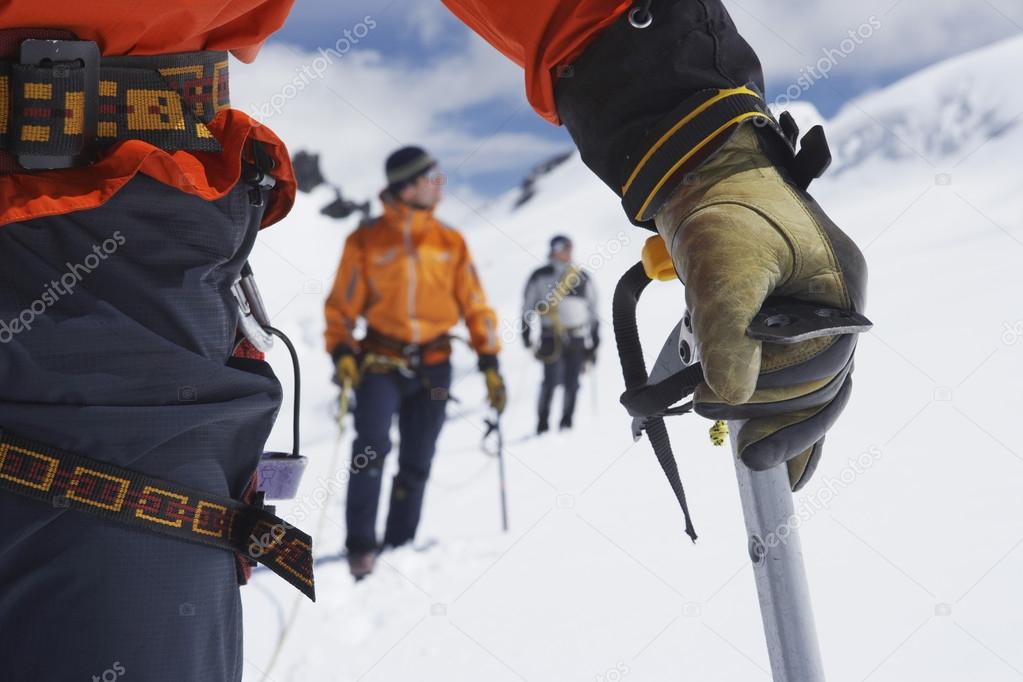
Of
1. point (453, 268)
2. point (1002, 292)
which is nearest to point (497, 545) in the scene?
point (453, 268)

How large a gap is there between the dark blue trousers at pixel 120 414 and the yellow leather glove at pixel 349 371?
413 centimetres

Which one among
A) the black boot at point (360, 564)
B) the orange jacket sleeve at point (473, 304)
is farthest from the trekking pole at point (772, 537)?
the orange jacket sleeve at point (473, 304)

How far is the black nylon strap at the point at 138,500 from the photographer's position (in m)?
0.84

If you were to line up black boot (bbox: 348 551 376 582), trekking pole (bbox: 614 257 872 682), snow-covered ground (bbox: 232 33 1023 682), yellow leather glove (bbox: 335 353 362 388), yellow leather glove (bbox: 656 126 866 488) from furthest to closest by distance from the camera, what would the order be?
yellow leather glove (bbox: 335 353 362 388) < black boot (bbox: 348 551 376 582) < snow-covered ground (bbox: 232 33 1023 682) < trekking pole (bbox: 614 257 872 682) < yellow leather glove (bbox: 656 126 866 488)

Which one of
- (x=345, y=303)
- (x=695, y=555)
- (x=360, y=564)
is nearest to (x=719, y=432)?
(x=695, y=555)

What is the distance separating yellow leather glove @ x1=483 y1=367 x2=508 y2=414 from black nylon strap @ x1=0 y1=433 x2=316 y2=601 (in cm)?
463

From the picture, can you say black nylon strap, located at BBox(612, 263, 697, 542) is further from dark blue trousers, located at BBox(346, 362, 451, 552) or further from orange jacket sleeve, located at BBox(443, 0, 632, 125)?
dark blue trousers, located at BBox(346, 362, 451, 552)

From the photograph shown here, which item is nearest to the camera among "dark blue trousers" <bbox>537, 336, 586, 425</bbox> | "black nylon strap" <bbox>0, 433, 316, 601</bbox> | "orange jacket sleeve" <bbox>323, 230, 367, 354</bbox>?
"black nylon strap" <bbox>0, 433, 316, 601</bbox>

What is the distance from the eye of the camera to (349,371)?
16.7 feet

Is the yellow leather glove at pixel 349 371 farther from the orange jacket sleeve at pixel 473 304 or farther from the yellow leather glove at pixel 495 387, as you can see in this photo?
the yellow leather glove at pixel 495 387

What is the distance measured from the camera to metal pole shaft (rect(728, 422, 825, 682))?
1.08 m

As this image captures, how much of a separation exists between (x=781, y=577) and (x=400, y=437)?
421 centimetres

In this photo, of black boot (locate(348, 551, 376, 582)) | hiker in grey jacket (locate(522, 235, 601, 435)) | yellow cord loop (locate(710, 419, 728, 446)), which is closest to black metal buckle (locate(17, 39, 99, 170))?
yellow cord loop (locate(710, 419, 728, 446))

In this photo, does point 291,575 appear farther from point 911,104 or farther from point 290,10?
point 911,104
